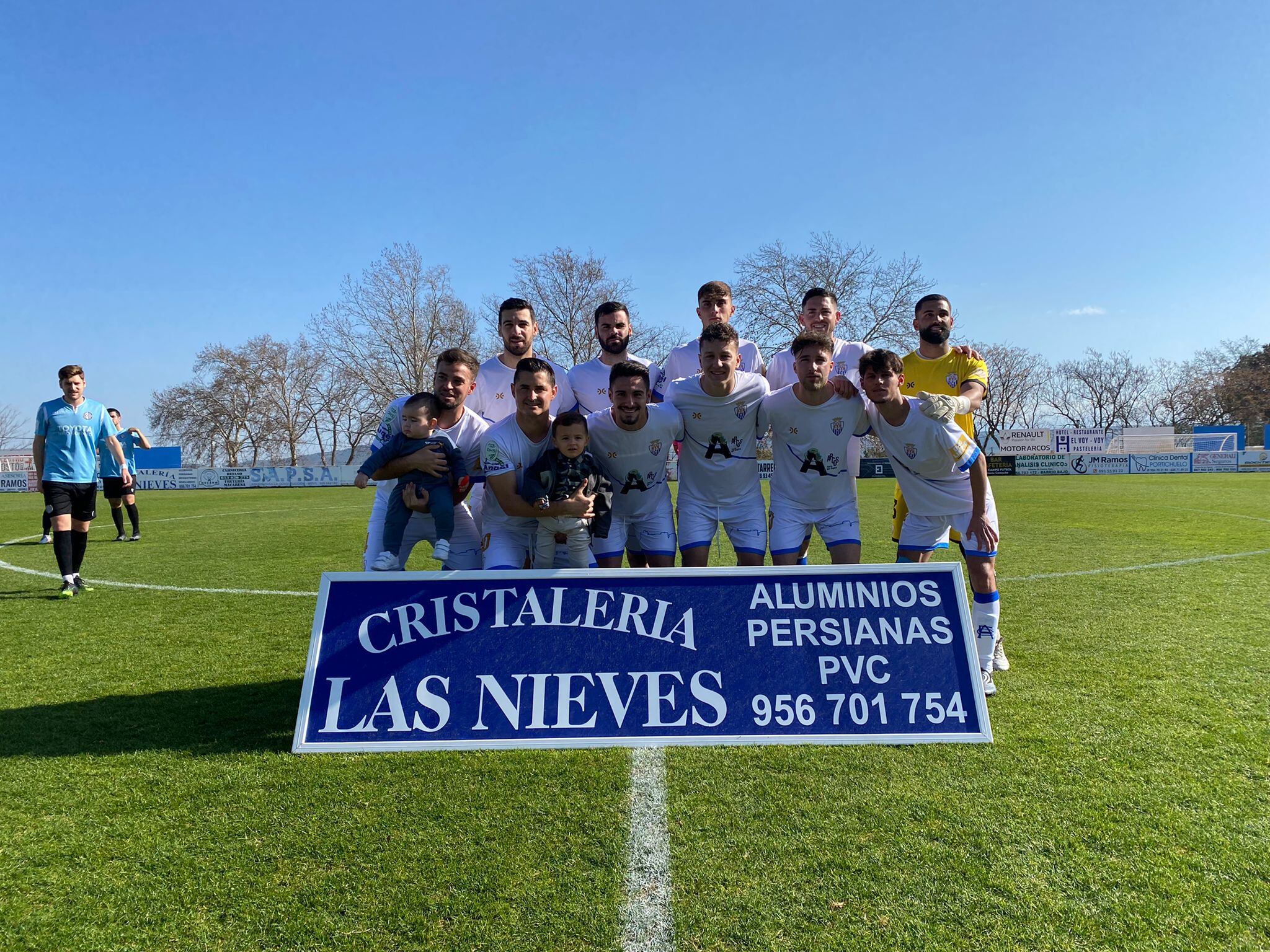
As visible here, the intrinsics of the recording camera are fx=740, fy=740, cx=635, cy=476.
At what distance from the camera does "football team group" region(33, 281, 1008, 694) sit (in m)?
3.88

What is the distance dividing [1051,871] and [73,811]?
3419 millimetres

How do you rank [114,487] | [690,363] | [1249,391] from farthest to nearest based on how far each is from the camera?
[1249,391], [114,487], [690,363]

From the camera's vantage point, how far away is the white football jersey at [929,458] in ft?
13.2

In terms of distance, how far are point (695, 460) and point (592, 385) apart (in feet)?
3.37

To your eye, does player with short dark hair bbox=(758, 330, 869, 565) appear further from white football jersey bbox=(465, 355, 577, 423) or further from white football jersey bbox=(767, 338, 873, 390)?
white football jersey bbox=(465, 355, 577, 423)

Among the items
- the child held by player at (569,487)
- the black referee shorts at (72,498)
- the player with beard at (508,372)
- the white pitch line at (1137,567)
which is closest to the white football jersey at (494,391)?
the player with beard at (508,372)

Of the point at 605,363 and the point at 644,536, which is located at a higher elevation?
the point at 605,363

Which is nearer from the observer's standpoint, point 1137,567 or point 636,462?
point 636,462

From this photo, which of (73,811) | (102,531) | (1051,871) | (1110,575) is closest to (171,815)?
(73,811)

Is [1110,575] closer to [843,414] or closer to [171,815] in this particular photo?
[843,414]

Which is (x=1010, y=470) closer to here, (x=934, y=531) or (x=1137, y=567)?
(x=1137, y=567)

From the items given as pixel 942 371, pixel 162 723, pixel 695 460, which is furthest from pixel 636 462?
pixel 162 723

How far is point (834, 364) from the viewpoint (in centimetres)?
484

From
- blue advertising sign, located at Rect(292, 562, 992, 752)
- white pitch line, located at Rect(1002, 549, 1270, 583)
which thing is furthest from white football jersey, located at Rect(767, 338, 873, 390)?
white pitch line, located at Rect(1002, 549, 1270, 583)
